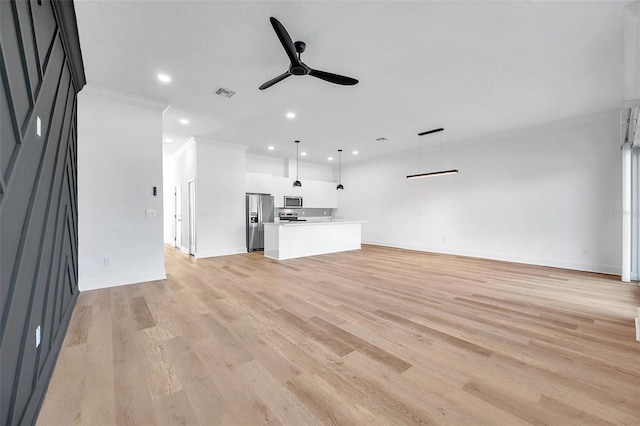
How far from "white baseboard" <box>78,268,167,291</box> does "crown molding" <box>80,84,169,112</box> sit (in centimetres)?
278

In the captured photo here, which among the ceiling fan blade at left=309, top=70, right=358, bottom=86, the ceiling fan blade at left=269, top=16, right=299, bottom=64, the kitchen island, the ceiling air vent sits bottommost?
Answer: the kitchen island

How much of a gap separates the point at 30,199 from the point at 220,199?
5.35 m

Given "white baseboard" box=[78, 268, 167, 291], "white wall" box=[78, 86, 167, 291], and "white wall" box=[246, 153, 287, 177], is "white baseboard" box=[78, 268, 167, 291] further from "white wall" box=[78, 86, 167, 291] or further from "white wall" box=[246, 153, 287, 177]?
"white wall" box=[246, 153, 287, 177]

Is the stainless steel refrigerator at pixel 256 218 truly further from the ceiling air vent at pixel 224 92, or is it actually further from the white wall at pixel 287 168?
the ceiling air vent at pixel 224 92

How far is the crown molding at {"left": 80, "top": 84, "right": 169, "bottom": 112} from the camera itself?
388 cm

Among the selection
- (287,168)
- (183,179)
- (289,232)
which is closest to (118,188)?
(289,232)

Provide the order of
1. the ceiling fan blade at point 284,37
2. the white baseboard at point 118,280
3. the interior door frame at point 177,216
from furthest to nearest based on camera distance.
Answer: the interior door frame at point 177,216, the white baseboard at point 118,280, the ceiling fan blade at point 284,37

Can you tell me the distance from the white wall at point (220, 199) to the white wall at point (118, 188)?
6.67 feet

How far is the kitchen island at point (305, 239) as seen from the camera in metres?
6.36

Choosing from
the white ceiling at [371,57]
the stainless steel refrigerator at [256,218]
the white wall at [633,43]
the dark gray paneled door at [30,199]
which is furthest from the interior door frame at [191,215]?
the white wall at [633,43]

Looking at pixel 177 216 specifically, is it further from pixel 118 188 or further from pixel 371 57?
pixel 371 57

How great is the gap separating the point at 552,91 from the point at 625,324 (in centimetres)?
334

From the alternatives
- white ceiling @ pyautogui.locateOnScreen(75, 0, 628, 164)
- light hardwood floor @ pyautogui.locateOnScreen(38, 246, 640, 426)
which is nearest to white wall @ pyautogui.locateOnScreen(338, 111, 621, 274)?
white ceiling @ pyautogui.locateOnScreen(75, 0, 628, 164)

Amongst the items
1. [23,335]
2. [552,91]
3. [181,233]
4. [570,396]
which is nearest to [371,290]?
[570,396]
